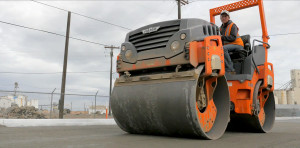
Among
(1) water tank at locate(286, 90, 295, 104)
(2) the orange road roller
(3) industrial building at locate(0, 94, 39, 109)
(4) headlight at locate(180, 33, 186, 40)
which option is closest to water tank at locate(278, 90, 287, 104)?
(1) water tank at locate(286, 90, 295, 104)

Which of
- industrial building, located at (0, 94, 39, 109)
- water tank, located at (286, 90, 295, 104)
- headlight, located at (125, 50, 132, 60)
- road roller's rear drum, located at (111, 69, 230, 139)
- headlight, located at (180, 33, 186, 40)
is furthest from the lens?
Result: water tank, located at (286, 90, 295, 104)

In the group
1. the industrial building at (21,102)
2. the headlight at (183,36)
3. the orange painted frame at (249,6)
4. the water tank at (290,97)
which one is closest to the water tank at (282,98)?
the water tank at (290,97)

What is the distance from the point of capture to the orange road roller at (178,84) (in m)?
4.45

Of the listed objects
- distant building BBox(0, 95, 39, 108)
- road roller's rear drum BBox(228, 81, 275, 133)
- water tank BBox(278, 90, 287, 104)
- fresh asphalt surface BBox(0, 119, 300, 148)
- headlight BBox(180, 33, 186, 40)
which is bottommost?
fresh asphalt surface BBox(0, 119, 300, 148)

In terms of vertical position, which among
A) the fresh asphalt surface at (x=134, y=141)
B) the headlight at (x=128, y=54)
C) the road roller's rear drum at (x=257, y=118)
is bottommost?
the fresh asphalt surface at (x=134, y=141)

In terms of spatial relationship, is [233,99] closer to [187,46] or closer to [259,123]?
[259,123]

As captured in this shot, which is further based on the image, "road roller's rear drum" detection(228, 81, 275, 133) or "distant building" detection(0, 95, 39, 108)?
"distant building" detection(0, 95, 39, 108)

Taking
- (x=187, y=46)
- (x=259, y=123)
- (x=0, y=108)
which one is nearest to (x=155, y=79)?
(x=187, y=46)

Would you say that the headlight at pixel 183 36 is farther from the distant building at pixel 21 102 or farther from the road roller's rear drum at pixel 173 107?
the distant building at pixel 21 102

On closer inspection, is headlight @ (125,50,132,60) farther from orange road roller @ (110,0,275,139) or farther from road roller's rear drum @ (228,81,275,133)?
road roller's rear drum @ (228,81,275,133)

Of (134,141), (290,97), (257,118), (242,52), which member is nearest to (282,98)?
(290,97)

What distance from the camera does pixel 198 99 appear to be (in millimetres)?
4863

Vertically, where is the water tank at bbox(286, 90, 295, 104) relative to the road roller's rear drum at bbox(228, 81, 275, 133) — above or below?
above

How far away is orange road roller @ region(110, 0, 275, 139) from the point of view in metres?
4.45
